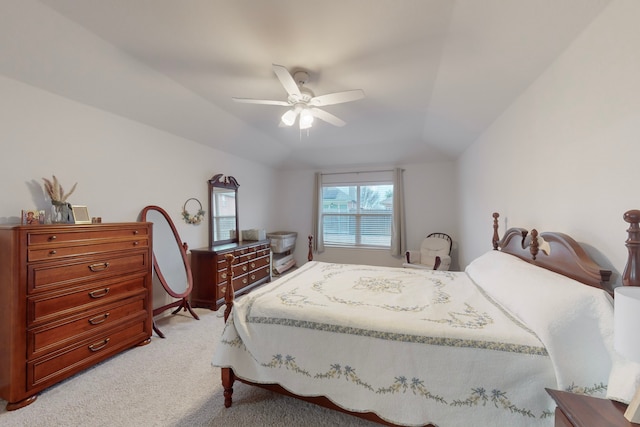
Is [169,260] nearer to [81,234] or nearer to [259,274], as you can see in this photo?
[81,234]

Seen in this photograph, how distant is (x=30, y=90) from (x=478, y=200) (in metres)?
4.73

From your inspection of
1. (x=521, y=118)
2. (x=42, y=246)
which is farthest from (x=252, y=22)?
(x=521, y=118)

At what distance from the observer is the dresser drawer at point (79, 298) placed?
1.72m

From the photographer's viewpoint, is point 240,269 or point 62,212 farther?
point 240,269

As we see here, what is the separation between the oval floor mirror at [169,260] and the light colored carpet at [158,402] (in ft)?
2.62

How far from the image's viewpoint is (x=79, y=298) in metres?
1.96

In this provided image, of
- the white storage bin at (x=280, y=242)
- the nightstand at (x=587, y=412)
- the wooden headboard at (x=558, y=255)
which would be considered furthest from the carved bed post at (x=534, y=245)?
the white storage bin at (x=280, y=242)

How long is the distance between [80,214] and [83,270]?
54 centimetres

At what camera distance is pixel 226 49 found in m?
1.96

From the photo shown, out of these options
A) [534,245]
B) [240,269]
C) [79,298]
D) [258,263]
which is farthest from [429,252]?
[79,298]

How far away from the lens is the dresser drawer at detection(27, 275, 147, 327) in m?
1.72

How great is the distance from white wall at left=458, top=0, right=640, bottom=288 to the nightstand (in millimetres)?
724

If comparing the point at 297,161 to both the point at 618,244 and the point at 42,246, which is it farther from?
the point at 618,244

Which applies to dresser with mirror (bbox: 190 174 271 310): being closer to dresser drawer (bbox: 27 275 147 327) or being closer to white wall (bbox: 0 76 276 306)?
white wall (bbox: 0 76 276 306)
